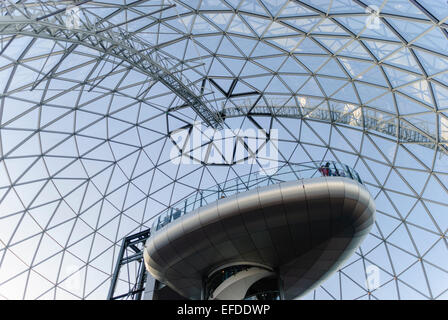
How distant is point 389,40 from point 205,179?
20505 mm

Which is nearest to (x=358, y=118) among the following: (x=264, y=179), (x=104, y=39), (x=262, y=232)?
(x=264, y=179)

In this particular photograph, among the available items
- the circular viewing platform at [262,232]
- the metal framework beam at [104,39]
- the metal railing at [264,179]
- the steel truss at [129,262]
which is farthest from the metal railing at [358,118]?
the steel truss at [129,262]

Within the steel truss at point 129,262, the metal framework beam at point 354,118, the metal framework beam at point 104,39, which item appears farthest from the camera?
the steel truss at point 129,262

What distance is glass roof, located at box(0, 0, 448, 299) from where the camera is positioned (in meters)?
22.7

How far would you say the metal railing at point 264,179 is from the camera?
70.0 feet

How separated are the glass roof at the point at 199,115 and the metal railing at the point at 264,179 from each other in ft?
25.4

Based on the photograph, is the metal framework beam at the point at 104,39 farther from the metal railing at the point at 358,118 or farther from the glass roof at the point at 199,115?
the metal railing at the point at 358,118

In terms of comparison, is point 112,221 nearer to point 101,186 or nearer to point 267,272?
point 101,186

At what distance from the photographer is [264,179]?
862 inches

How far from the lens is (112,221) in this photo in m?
35.2

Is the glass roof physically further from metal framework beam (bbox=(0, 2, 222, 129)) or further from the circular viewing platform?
the circular viewing platform

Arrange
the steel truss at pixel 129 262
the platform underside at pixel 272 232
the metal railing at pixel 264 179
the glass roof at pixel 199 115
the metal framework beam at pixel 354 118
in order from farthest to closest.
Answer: the steel truss at pixel 129 262
the metal framework beam at pixel 354 118
the glass roof at pixel 199 115
the metal railing at pixel 264 179
the platform underside at pixel 272 232

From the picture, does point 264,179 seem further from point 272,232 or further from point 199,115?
point 199,115

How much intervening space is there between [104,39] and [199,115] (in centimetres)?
1121
